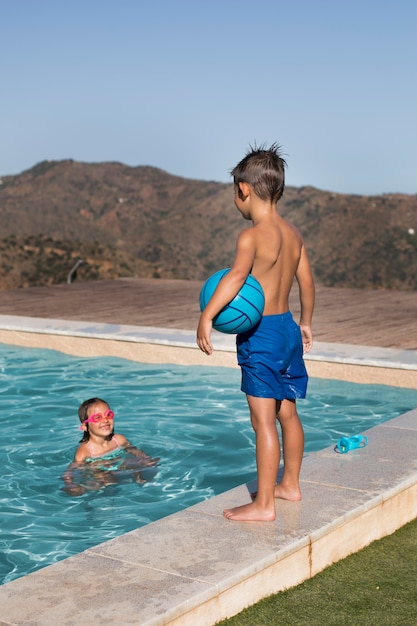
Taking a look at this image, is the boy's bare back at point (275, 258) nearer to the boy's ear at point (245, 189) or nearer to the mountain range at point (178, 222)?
the boy's ear at point (245, 189)

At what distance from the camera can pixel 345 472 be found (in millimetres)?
4773

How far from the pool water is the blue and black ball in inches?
64.5

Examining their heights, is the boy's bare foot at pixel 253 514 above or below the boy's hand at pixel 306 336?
below

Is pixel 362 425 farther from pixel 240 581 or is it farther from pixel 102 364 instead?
pixel 240 581

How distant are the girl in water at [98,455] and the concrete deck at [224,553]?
1.50 m

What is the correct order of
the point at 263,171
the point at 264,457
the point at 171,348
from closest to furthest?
the point at 263,171 → the point at 264,457 → the point at 171,348

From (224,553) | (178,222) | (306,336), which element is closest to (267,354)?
(306,336)

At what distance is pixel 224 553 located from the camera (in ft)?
12.2

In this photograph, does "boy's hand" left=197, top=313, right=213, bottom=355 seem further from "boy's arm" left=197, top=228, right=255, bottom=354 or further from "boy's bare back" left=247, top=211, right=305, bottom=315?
"boy's bare back" left=247, top=211, right=305, bottom=315

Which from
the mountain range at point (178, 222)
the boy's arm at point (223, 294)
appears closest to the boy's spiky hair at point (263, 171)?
the boy's arm at point (223, 294)

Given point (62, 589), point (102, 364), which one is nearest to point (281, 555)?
point (62, 589)

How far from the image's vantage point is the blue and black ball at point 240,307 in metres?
3.87

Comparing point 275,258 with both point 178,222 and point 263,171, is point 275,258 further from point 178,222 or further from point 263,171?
point 178,222

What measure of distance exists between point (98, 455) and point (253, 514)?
91.1 inches
